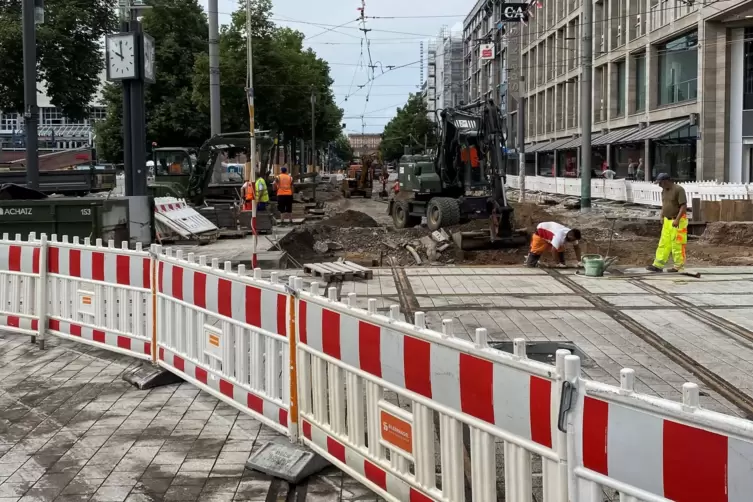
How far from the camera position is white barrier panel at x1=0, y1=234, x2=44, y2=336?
859cm

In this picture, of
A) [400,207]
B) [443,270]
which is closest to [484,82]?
[400,207]

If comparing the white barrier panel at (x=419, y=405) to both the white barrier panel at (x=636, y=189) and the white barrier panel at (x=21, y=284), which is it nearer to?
the white barrier panel at (x=21, y=284)

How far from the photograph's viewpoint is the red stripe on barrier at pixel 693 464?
248cm

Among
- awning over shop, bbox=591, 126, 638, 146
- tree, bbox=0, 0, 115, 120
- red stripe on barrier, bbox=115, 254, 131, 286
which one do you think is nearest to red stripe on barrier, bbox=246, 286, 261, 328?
red stripe on barrier, bbox=115, 254, 131, 286

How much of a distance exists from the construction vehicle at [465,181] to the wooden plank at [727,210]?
5.94 metres

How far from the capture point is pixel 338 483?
4.94 meters

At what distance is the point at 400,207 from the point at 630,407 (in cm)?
2234

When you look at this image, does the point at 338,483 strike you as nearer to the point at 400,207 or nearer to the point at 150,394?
the point at 150,394

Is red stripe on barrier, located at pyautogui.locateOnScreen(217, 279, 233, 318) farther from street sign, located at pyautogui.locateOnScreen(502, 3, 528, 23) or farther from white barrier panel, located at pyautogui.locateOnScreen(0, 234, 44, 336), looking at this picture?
street sign, located at pyautogui.locateOnScreen(502, 3, 528, 23)

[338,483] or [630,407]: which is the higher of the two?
[630,407]

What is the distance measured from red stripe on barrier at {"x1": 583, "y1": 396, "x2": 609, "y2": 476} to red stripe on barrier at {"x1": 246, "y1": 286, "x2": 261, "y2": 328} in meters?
3.12

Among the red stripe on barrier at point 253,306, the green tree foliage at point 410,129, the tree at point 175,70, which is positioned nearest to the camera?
the red stripe on barrier at point 253,306

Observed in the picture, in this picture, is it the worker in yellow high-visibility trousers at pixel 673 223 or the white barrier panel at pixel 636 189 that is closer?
the worker in yellow high-visibility trousers at pixel 673 223

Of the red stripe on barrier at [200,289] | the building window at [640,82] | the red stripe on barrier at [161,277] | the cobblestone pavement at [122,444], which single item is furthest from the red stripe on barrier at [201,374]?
the building window at [640,82]
